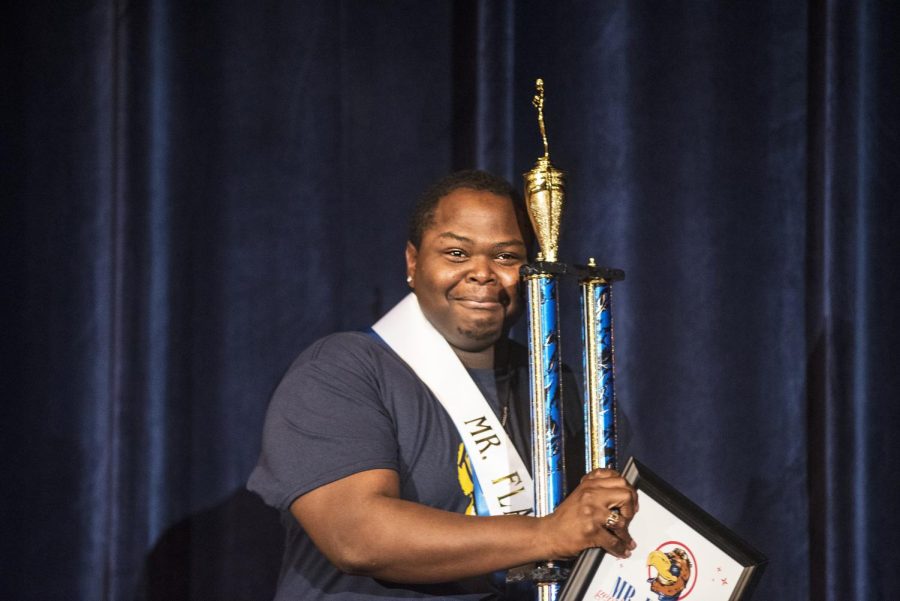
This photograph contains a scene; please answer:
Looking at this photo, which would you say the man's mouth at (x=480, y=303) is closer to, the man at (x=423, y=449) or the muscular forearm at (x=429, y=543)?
the man at (x=423, y=449)

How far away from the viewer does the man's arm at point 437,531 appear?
4.31 feet

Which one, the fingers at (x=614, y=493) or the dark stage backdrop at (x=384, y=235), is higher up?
the dark stage backdrop at (x=384, y=235)

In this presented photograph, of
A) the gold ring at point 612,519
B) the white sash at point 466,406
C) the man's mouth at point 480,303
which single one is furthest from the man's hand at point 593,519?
the man's mouth at point 480,303

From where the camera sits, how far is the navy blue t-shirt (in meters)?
1.45

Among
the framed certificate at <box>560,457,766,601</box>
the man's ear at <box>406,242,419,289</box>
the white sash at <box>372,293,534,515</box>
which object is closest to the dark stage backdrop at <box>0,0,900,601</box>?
the man's ear at <box>406,242,419,289</box>

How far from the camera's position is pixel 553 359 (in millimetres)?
1426

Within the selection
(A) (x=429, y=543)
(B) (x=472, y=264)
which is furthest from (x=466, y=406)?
(A) (x=429, y=543)

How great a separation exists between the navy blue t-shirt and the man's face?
14 cm

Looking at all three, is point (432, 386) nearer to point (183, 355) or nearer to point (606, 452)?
point (606, 452)

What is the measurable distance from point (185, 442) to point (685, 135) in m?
1.32

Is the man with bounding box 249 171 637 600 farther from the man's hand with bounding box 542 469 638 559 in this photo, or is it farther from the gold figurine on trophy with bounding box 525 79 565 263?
the gold figurine on trophy with bounding box 525 79 565 263

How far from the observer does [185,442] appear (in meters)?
1.99

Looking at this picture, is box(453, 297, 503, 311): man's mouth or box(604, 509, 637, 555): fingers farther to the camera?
box(453, 297, 503, 311): man's mouth

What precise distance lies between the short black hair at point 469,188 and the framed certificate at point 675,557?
58cm
